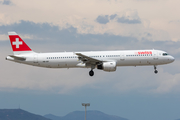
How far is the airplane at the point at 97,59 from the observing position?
71125 mm

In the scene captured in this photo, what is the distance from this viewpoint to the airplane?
233 feet

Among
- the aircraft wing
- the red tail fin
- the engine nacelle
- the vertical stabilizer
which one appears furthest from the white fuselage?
the red tail fin

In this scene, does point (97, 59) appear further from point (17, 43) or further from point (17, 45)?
point (17, 43)

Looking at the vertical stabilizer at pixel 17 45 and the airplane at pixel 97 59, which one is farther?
the vertical stabilizer at pixel 17 45

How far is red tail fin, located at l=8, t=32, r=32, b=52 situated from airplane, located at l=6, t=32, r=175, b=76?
224 centimetres

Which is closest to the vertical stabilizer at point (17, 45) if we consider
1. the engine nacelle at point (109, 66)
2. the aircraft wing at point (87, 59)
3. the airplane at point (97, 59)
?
the airplane at point (97, 59)

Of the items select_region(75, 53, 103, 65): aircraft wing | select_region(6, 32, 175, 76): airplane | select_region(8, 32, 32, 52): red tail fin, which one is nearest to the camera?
select_region(75, 53, 103, 65): aircraft wing

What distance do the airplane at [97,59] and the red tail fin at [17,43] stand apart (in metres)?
2.24

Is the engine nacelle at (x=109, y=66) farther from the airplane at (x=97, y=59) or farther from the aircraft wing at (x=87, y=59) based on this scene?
the aircraft wing at (x=87, y=59)

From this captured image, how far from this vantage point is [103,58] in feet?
238

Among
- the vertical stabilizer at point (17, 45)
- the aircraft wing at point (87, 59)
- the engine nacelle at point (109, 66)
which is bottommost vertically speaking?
the engine nacelle at point (109, 66)

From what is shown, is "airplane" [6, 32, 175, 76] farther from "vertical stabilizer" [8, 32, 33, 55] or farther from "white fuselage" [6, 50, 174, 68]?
"vertical stabilizer" [8, 32, 33, 55]

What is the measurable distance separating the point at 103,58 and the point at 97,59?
4.83ft

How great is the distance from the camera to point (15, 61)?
249ft
